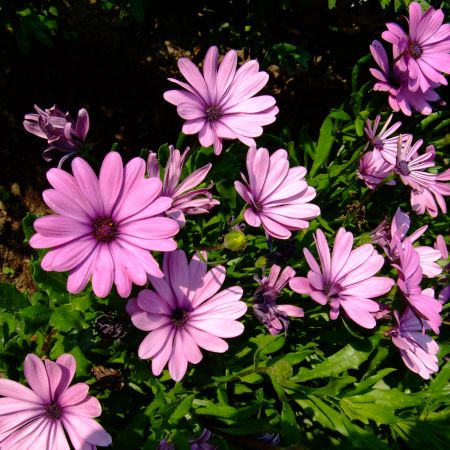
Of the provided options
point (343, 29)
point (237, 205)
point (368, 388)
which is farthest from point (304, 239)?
point (343, 29)

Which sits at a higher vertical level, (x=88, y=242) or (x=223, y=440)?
(x=88, y=242)

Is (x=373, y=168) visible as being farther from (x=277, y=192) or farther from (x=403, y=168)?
(x=277, y=192)

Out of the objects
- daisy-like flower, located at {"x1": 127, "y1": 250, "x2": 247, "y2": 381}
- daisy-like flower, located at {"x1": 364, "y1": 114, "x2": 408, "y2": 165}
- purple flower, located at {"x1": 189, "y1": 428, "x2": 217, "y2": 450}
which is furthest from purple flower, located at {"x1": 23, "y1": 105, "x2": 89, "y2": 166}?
daisy-like flower, located at {"x1": 364, "y1": 114, "x2": 408, "y2": 165}

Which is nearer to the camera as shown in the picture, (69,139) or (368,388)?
(69,139)

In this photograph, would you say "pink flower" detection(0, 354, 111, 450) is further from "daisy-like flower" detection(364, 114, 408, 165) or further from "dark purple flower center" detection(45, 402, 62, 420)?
"daisy-like flower" detection(364, 114, 408, 165)

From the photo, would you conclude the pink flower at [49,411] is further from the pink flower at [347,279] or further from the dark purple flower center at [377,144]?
the dark purple flower center at [377,144]

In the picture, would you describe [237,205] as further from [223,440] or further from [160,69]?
[160,69]

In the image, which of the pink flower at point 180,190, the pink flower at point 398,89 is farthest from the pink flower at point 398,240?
the pink flower at point 180,190

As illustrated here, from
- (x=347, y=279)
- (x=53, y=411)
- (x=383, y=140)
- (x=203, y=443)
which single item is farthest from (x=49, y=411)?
(x=383, y=140)
